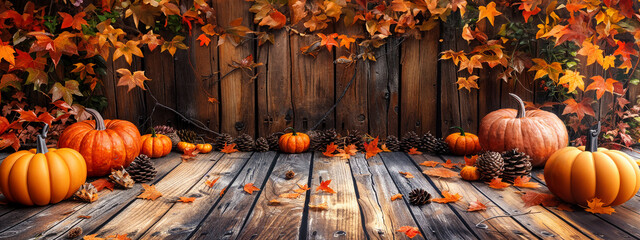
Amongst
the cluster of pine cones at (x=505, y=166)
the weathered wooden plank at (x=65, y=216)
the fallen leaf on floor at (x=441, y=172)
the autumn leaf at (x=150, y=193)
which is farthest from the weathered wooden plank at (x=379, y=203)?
the weathered wooden plank at (x=65, y=216)

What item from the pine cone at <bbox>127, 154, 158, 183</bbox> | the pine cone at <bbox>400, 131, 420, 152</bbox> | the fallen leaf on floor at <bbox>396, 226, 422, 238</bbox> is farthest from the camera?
the pine cone at <bbox>400, 131, 420, 152</bbox>

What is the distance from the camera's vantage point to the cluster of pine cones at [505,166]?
220 cm

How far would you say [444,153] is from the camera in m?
2.98

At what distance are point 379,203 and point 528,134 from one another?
1.20 meters

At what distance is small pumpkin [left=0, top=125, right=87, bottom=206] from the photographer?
1793 mm

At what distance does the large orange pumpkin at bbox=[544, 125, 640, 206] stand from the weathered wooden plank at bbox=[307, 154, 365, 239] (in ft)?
3.00

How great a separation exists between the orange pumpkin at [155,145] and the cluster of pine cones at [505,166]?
6.78ft

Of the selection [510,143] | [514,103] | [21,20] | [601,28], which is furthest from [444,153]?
[21,20]

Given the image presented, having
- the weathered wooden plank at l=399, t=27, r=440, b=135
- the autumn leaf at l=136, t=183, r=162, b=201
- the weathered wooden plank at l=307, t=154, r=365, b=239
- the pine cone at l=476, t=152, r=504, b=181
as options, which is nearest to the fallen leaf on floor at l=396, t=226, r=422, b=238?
the weathered wooden plank at l=307, t=154, r=365, b=239

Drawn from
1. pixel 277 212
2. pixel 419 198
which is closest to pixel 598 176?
pixel 419 198

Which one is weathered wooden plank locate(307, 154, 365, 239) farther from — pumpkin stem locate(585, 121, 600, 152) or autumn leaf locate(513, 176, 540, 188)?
pumpkin stem locate(585, 121, 600, 152)

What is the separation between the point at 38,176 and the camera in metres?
1.79

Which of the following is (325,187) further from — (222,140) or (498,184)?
(222,140)

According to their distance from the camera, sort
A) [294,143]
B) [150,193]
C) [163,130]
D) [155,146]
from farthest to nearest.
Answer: [163,130]
[294,143]
[155,146]
[150,193]
